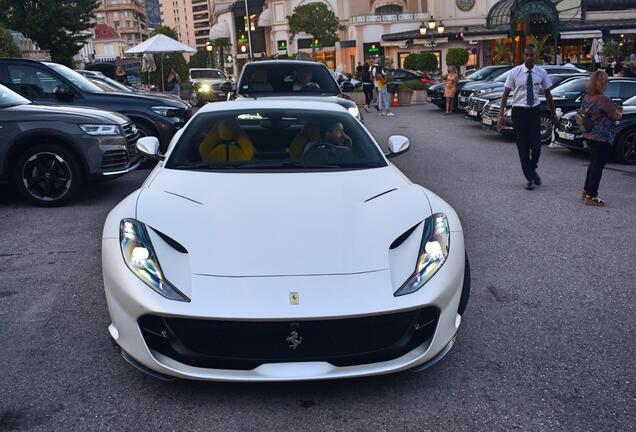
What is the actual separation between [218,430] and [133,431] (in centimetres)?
38

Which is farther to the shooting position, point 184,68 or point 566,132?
point 184,68

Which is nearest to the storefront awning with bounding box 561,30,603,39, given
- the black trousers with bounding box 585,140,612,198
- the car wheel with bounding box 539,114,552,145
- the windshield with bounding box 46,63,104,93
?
the car wheel with bounding box 539,114,552,145

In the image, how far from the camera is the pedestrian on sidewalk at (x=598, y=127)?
303 inches

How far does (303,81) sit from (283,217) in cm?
758

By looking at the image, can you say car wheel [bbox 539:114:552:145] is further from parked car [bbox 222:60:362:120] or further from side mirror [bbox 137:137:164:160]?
side mirror [bbox 137:137:164:160]

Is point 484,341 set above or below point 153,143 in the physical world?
below

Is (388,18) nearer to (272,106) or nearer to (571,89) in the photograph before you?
(571,89)

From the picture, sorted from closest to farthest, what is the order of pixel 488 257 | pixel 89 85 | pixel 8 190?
pixel 488 257, pixel 8 190, pixel 89 85

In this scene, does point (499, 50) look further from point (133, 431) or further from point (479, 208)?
point (133, 431)

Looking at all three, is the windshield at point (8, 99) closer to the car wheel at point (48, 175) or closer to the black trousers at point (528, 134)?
the car wheel at point (48, 175)

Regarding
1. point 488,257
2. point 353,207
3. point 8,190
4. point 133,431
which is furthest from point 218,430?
point 8,190

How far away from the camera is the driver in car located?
35.3 ft

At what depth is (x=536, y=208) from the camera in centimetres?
781

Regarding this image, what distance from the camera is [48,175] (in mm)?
8188
